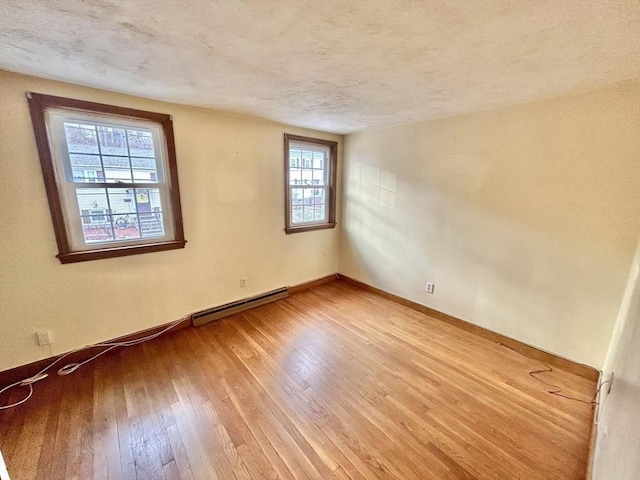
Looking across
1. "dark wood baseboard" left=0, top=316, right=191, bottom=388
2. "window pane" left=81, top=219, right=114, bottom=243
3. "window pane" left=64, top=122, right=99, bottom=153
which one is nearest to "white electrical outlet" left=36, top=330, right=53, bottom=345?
"dark wood baseboard" left=0, top=316, right=191, bottom=388

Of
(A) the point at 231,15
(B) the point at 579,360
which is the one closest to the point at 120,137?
(A) the point at 231,15

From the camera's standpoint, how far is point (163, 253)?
2.46 metres

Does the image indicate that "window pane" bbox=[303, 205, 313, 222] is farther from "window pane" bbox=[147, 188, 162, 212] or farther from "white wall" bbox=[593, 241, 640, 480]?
"white wall" bbox=[593, 241, 640, 480]

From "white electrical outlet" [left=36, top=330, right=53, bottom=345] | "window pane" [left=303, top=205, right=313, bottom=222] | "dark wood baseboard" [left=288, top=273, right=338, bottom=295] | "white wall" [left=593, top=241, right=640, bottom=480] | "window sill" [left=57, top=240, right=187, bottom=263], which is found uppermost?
"window pane" [left=303, top=205, right=313, bottom=222]

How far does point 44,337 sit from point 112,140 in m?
1.63

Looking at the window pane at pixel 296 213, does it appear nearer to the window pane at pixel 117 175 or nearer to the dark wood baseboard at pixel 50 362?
the window pane at pixel 117 175

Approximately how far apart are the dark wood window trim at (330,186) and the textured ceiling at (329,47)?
1093mm

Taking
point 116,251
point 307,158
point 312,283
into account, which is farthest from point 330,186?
point 116,251

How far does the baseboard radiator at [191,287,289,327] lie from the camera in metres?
2.73

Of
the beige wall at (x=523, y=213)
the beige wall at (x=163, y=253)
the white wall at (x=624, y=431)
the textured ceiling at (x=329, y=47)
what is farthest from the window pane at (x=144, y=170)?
the white wall at (x=624, y=431)

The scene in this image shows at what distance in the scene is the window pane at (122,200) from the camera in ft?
7.09

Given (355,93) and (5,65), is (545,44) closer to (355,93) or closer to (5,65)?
(355,93)

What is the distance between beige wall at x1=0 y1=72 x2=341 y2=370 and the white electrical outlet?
0.11 ft

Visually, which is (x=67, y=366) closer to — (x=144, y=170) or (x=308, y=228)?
(x=144, y=170)
